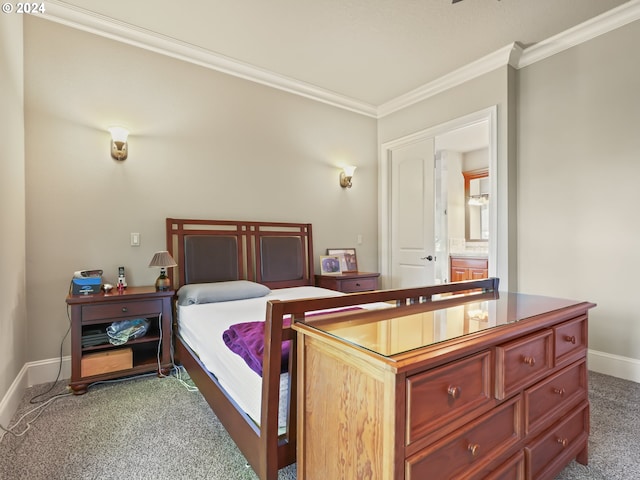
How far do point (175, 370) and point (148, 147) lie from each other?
1.95 meters

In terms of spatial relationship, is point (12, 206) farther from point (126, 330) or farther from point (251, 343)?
point (251, 343)

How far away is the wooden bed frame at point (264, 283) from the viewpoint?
1240 mm

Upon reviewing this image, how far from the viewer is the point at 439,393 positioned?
95 cm

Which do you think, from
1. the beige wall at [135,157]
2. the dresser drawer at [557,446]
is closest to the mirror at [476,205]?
the beige wall at [135,157]

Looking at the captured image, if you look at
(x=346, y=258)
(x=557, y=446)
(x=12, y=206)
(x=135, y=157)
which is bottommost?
(x=557, y=446)

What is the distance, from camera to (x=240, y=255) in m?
3.30

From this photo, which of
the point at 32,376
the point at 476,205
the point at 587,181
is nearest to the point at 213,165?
the point at 32,376

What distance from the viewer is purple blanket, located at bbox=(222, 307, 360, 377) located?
1360 mm

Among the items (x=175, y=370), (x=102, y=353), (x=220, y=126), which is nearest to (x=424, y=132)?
(x=220, y=126)

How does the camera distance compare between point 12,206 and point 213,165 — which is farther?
point 213,165

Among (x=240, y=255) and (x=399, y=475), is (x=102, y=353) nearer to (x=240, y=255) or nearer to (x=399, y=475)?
(x=240, y=255)

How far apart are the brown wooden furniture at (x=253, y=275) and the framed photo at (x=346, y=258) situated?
435mm

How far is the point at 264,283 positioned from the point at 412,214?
2111mm

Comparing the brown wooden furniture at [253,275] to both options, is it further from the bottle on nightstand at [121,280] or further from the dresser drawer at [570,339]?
the dresser drawer at [570,339]
